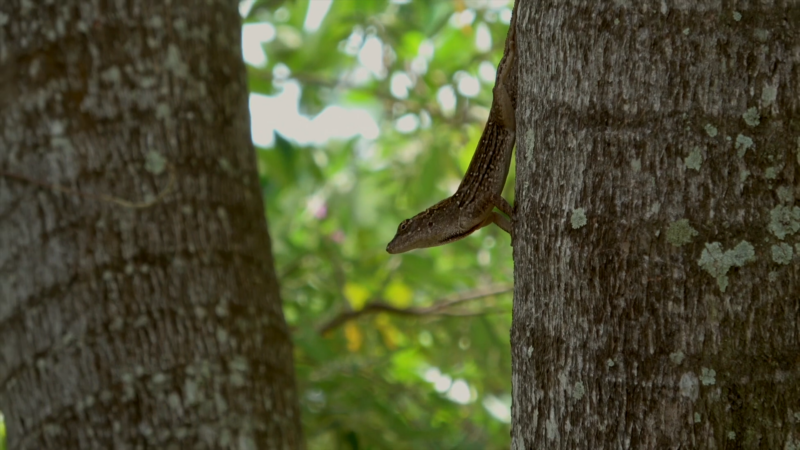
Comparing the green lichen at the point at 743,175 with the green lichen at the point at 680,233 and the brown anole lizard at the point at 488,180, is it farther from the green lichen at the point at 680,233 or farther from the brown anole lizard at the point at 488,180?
the brown anole lizard at the point at 488,180

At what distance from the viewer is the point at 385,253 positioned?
4996 millimetres

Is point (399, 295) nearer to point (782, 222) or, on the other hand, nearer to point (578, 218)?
point (578, 218)

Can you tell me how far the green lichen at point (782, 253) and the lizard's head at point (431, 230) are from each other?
4.25ft

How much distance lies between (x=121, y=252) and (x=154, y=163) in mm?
344

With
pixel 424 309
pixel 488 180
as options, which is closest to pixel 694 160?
pixel 488 180

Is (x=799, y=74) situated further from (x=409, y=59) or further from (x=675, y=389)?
(x=409, y=59)

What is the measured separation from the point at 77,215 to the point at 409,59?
3305 mm

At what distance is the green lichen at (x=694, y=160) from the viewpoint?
1267 mm

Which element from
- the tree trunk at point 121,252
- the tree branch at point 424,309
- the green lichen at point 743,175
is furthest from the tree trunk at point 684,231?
the tree branch at point 424,309

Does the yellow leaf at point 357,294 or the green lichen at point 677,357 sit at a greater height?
the green lichen at point 677,357

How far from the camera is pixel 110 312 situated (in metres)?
2.62

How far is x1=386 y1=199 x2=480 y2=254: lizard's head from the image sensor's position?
2.55 metres

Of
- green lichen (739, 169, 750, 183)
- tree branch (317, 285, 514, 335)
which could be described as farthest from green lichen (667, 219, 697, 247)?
tree branch (317, 285, 514, 335)

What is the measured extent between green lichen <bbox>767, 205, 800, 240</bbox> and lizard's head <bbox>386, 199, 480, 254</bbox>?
1.29m
